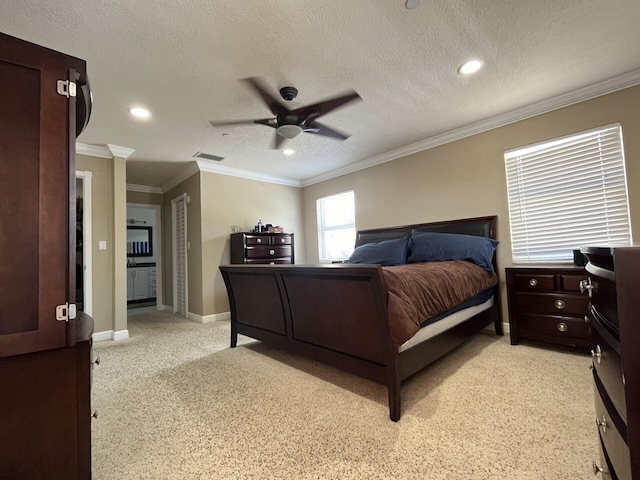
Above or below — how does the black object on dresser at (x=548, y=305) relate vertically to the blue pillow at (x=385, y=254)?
below

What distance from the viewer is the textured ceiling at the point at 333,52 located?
1.75 meters

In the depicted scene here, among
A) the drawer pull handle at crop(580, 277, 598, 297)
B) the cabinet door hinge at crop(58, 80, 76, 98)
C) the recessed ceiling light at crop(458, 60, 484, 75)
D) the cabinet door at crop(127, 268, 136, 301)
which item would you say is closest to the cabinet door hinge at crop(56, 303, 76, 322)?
the cabinet door hinge at crop(58, 80, 76, 98)

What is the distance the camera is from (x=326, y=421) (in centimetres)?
167

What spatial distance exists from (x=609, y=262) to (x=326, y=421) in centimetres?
156

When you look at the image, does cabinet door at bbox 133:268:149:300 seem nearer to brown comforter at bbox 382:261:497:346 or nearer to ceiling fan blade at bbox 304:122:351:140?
ceiling fan blade at bbox 304:122:351:140

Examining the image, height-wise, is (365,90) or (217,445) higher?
(365,90)

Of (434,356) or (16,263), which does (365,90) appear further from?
(16,263)

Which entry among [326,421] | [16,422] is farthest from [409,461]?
[16,422]

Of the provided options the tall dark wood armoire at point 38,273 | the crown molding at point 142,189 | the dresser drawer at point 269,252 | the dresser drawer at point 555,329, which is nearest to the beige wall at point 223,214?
the dresser drawer at point 269,252

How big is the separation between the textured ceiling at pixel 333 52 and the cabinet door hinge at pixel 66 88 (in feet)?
3.60

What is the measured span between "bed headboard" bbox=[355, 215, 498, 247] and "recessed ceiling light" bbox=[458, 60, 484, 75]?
5.59ft

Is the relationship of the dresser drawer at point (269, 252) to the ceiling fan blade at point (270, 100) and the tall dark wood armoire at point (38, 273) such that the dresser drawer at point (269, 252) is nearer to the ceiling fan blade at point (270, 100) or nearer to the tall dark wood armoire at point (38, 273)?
the ceiling fan blade at point (270, 100)

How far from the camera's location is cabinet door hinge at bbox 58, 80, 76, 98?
94cm

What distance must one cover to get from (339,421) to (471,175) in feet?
10.6
